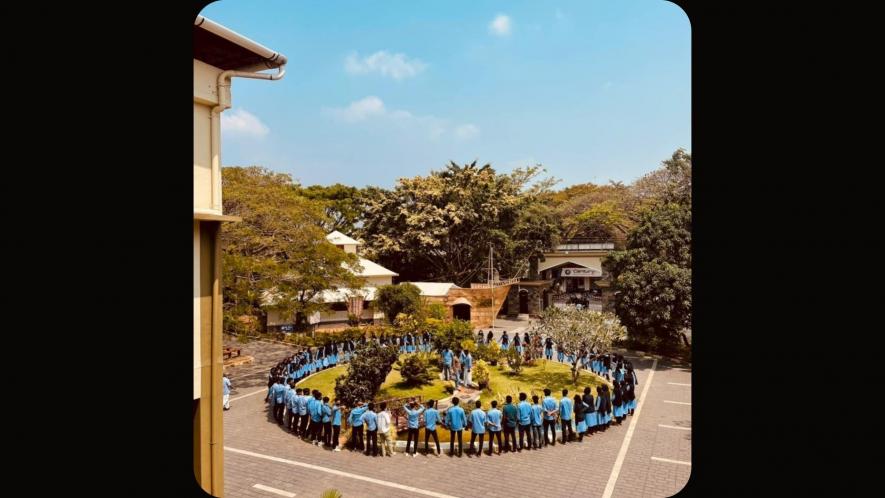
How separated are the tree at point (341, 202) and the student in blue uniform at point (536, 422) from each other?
93.4ft

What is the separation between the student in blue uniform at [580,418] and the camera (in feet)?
32.8

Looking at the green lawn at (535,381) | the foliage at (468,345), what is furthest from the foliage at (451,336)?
the green lawn at (535,381)

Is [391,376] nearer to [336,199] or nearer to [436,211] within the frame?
[436,211]

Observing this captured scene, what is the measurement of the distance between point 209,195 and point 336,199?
1399 inches

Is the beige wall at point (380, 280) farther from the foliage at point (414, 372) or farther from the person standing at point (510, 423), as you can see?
the person standing at point (510, 423)

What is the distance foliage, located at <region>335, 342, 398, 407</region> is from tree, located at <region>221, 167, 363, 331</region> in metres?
3.70

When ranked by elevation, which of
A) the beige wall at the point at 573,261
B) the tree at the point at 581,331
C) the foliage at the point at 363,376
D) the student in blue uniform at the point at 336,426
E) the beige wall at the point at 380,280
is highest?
the beige wall at the point at 573,261

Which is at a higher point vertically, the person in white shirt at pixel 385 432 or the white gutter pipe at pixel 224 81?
the white gutter pipe at pixel 224 81

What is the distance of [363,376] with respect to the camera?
11.5 m

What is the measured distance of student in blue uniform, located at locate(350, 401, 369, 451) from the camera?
9605 millimetres

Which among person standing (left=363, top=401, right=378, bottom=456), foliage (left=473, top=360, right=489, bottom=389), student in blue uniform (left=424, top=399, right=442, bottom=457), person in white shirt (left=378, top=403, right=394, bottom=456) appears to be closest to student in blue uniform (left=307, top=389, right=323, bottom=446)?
person standing (left=363, top=401, right=378, bottom=456)

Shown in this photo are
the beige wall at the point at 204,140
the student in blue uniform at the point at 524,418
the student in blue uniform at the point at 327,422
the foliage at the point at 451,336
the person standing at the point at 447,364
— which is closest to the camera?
the beige wall at the point at 204,140

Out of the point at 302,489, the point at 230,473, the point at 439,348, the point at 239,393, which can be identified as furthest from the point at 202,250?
the point at 439,348

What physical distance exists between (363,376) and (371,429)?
7.19ft
